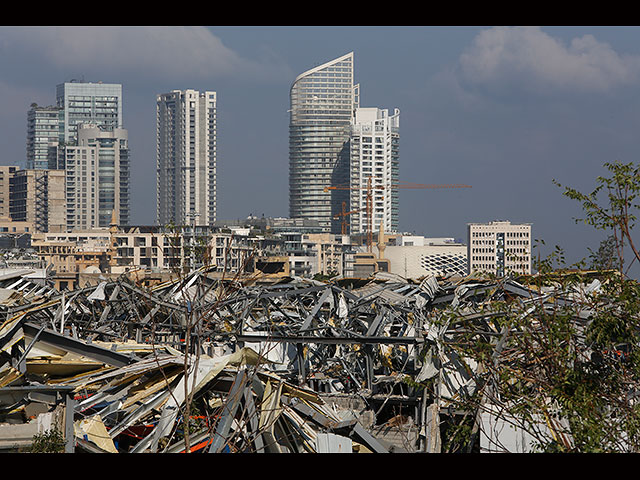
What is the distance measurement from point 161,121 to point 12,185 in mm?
47200

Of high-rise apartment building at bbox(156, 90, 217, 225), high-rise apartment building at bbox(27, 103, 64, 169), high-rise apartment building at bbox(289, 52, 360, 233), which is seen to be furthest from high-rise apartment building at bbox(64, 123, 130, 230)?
high-rise apartment building at bbox(289, 52, 360, 233)

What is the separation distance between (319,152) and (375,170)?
20082 millimetres

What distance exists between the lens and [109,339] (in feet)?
47.0

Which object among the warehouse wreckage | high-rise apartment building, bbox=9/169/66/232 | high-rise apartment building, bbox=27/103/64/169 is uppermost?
high-rise apartment building, bbox=27/103/64/169

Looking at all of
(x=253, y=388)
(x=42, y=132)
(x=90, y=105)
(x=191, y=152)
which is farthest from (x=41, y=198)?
(x=253, y=388)

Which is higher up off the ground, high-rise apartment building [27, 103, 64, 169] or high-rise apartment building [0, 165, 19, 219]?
high-rise apartment building [27, 103, 64, 169]

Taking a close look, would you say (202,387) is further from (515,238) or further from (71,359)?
(515,238)

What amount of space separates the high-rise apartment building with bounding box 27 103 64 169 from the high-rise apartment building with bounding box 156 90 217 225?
24.0 metres

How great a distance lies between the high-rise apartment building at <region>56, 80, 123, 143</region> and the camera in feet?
611

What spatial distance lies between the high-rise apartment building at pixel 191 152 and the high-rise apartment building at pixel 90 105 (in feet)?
45.9

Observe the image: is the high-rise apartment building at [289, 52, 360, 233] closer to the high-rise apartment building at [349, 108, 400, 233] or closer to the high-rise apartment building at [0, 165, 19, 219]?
the high-rise apartment building at [349, 108, 400, 233]

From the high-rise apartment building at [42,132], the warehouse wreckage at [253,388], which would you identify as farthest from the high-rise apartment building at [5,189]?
the warehouse wreckage at [253,388]
